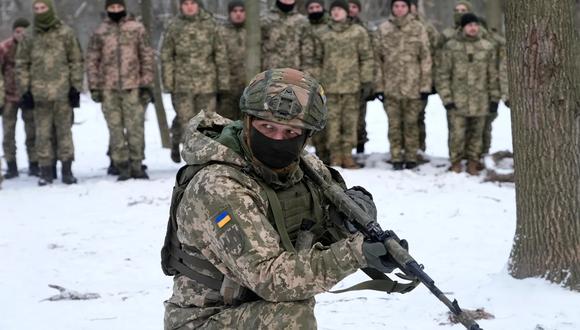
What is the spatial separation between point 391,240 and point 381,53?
7.15m

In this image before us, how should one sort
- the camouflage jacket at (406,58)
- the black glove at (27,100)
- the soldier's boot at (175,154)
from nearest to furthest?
the black glove at (27,100) → the camouflage jacket at (406,58) → the soldier's boot at (175,154)

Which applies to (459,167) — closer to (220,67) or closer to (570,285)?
(220,67)

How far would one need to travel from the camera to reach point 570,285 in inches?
190

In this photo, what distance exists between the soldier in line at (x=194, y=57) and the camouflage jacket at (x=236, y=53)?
0.22m

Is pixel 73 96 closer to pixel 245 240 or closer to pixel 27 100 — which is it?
pixel 27 100

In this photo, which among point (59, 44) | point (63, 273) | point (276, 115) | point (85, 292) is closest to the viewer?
point (276, 115)

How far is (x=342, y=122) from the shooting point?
9844 millimetres

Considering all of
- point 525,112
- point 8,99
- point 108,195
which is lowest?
point 108,195

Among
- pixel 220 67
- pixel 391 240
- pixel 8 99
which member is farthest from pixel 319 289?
pixel 8 99

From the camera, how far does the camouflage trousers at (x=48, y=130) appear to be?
31.3 ft

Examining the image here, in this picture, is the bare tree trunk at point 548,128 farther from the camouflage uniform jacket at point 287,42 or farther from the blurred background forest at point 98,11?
the blurred background forest at point 98,11

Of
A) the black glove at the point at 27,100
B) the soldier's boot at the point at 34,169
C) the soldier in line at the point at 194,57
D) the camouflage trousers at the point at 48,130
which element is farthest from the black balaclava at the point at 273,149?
the soldier's boot at the point at 34,169

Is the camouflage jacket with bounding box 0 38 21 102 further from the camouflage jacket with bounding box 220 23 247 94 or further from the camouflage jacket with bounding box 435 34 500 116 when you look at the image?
the camouflage jacket with bounding box 435 34 500 116

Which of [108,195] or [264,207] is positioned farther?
[108,195]
